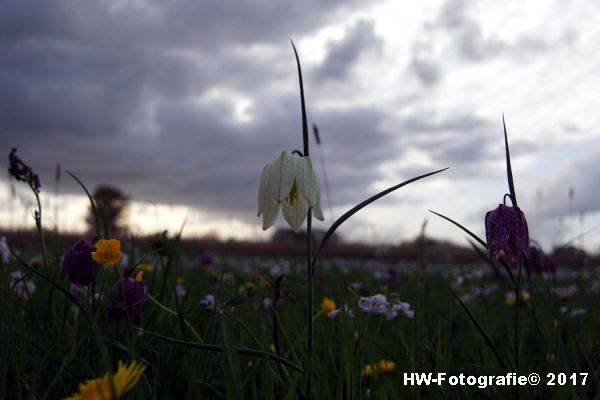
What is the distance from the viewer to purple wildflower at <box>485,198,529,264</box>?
4.92 ft

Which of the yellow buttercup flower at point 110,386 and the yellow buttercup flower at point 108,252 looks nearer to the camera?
the yellow buttercup flower at point 110,386

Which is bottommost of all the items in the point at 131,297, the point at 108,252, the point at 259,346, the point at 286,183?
the point at 259,346

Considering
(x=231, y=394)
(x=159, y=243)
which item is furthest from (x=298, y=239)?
(x=231, y=394)

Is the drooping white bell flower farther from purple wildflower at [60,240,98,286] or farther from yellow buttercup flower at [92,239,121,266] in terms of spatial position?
purple wildflower at [60,240,98,286]

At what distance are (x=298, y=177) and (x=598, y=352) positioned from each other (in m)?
1.33

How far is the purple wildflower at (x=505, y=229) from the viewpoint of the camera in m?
1.50

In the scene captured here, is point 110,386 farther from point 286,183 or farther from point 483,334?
point 483,334

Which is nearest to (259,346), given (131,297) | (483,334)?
(131,297)

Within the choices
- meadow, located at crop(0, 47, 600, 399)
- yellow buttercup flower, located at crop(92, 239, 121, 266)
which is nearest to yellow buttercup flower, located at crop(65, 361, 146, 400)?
meadow, located at crop(0, 47, 600, 399)

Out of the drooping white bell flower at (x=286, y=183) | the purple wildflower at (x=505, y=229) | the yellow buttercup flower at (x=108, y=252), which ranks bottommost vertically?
the yellow buttercup flower at (x=108, y=252)

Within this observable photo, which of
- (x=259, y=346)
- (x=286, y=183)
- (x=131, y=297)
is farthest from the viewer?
(x=131, y=297)

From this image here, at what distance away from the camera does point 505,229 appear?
152cm

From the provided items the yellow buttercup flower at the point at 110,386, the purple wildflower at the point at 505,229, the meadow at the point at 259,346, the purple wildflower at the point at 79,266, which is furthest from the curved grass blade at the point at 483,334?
the purple wildflower at the point at 79,266

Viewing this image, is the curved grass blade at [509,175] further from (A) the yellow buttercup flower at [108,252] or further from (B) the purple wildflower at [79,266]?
(B) the purple wildflower at [79,266]
